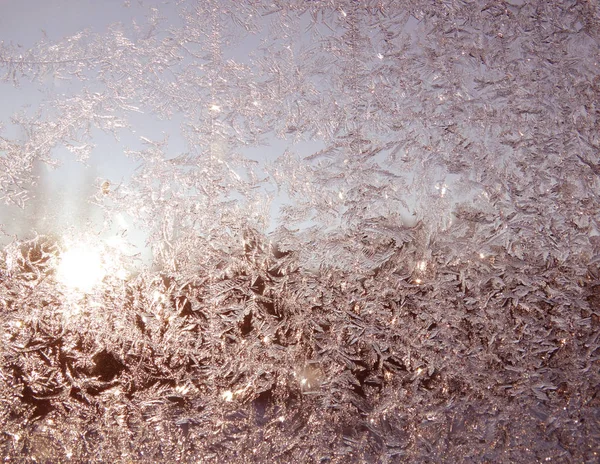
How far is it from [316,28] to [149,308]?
0.53 m

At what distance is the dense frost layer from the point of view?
0.74m

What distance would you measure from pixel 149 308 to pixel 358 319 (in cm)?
33

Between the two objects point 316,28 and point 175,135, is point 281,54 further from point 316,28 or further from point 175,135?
point 175,135

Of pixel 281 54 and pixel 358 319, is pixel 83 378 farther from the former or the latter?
pixel 281 54

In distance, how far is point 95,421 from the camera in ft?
2.38

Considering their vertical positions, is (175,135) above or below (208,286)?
above

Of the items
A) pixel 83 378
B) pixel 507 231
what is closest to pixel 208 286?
pixel 83 378

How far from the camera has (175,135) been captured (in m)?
0.80

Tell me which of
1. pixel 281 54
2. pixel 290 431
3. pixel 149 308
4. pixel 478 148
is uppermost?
pixel 281 54

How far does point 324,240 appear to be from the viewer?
2.56 ft

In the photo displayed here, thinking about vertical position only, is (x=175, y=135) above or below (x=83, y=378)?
above

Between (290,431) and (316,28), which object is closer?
(290,431)

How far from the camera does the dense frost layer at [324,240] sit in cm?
74

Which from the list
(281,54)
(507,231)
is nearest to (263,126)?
(281,54)
